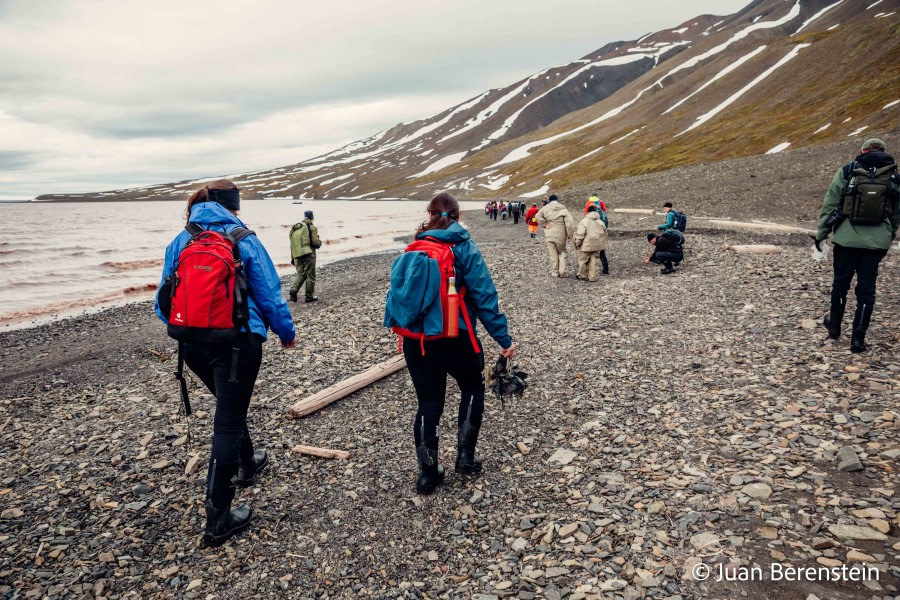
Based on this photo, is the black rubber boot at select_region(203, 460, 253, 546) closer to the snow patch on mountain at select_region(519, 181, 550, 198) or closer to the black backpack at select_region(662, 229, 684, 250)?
the black backpack at select_region(662, 229, 684, 250)

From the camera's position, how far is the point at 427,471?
5.80 meters

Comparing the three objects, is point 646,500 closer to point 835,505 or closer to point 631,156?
point 835,505

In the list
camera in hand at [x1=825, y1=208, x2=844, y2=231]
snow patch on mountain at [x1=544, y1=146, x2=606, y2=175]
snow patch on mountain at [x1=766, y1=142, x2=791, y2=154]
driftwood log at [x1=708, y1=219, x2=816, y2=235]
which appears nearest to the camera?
camera in hand at [x1=825, y1=208, x2=844, y2=231]

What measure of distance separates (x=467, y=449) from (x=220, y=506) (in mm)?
2786

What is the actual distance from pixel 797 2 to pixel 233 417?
874 ft

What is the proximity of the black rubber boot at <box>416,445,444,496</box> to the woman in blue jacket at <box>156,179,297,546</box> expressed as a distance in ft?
6.63

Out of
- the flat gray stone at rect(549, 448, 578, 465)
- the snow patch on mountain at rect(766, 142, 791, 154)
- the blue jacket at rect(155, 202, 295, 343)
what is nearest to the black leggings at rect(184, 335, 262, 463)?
the blue jacket at rect(155, 202, 295, 343)

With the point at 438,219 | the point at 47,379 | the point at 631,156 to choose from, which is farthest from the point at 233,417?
the point at 631,156

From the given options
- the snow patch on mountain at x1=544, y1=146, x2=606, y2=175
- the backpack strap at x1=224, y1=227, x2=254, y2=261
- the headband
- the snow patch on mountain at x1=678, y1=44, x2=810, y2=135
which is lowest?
the backpack strap at x1=224, y1=227, x2=254, y2=261

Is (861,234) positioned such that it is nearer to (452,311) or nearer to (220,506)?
(452,311)

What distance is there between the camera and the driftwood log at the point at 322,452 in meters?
6.88

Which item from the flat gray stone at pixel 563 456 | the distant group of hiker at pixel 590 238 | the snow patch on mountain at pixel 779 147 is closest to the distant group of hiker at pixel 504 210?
the snow patch on mountain at pixel 779 147

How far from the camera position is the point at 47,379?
40.0 ft

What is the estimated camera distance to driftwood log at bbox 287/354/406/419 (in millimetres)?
8109
